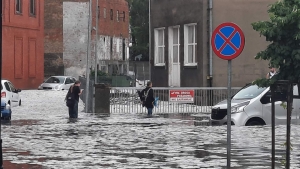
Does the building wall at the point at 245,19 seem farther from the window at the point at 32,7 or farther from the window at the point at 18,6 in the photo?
the window at the point at 32,7

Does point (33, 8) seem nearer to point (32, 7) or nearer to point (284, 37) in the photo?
point (32, 7)

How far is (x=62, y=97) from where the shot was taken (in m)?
49.3

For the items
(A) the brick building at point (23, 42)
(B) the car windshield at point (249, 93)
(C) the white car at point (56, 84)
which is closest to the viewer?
(B) the car windshield at point (249, 93)

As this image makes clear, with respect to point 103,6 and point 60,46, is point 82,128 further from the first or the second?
point 103,6

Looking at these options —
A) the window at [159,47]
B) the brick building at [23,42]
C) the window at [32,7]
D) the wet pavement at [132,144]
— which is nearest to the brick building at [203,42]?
the window at [159,47]

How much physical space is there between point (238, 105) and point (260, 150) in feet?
20.0

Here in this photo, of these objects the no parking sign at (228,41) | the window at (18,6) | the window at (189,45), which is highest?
the window at (18,6)

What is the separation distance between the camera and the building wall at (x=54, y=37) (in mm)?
82750

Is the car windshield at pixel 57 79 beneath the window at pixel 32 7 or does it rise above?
beneath

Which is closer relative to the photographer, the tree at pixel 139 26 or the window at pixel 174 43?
the window at pixel 174 43

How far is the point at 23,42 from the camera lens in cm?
5806

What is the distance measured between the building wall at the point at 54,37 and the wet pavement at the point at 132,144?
5339cm

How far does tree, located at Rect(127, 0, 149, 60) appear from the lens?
11425 centimetres

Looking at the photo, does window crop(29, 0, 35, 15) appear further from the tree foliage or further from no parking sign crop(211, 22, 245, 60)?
no parking sign crop(211, 22, 245, 60)
